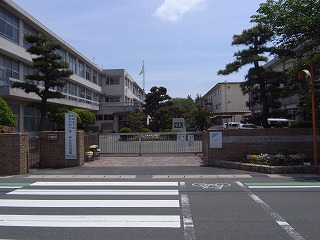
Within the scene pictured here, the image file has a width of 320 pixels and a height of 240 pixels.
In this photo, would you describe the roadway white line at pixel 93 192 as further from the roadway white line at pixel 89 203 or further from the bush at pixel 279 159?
the bush at pixel 279 159

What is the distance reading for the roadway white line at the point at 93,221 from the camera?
636 cm

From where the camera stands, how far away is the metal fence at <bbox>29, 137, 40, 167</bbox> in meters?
14.8

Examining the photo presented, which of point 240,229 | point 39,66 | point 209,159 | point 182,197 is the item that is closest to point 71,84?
point 39,66

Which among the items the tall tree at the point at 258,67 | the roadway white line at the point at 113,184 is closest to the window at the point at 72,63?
the tall tree at the point at 258,67

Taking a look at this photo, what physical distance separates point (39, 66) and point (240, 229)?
78.9ft

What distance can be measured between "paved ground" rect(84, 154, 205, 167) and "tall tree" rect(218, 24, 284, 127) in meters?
12.4

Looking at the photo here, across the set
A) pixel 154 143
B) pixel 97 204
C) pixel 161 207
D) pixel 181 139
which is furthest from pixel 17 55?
pixel 161 207

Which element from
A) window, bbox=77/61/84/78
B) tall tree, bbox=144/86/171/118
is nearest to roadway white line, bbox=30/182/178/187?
window, bbox=77/61/84/78

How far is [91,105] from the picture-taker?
5397 cm

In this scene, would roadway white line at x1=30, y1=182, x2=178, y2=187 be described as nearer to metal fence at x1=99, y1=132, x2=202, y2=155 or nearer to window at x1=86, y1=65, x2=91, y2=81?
metal fence at x1=99, y1=132, x2=202, y2=155

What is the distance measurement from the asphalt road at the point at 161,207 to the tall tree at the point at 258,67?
1685 cm

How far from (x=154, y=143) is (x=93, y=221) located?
1285cm

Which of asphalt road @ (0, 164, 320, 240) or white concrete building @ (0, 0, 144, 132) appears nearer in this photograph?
asphalt road @ (0, 164, 320, 240)

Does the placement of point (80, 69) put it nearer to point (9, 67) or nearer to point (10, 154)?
point (9, 67)
